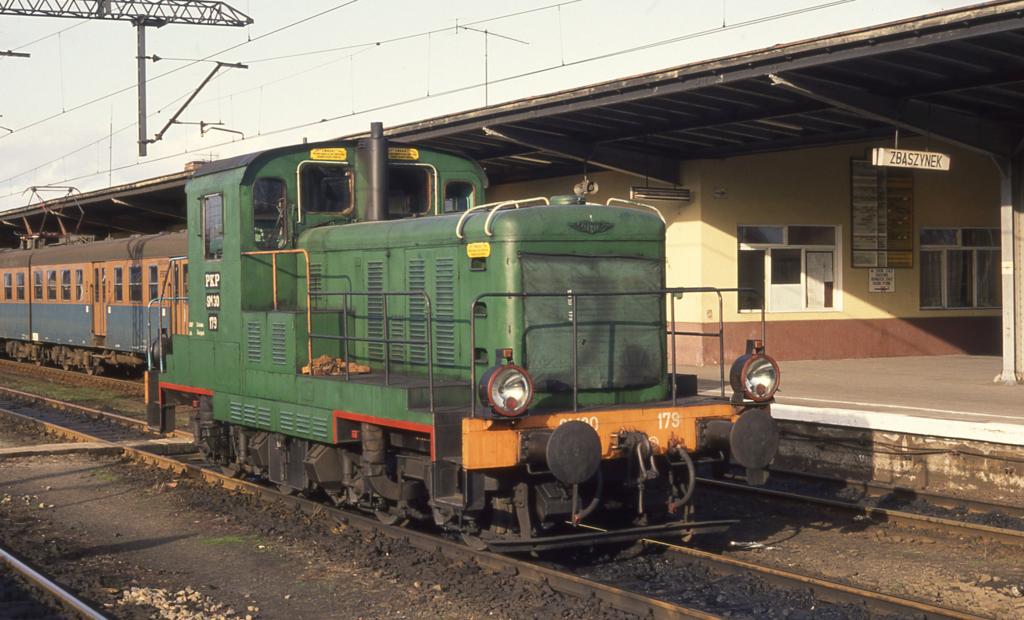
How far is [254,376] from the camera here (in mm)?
8938

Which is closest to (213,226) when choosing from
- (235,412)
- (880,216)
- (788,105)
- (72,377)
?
(235,412)

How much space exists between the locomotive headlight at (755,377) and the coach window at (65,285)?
19651mm

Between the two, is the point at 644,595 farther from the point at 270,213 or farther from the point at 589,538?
the point at 270,213

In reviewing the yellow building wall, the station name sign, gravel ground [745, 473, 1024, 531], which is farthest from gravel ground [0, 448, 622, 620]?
the yellow building wall

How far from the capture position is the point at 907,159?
13.3 meters

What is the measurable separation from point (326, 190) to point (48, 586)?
3736 mm

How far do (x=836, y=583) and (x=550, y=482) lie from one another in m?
1.79

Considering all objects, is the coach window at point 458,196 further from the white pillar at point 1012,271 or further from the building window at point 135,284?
the building window at point 135,284

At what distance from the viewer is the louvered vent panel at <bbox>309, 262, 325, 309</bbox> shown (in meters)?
8.87

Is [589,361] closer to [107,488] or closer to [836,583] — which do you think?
[836,583]

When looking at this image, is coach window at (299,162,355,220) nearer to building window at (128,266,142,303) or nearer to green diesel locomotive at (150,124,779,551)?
green diesel locomotive at (150,124,779,551)

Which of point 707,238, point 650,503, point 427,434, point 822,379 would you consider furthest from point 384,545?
point 707,238

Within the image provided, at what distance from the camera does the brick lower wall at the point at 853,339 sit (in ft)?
62.8

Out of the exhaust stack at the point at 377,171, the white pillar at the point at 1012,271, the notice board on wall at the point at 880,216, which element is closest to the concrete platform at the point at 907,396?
the white pillar at the point at 1012,271
